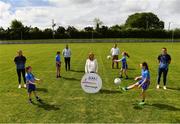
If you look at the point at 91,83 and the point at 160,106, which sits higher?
the point at 91,83

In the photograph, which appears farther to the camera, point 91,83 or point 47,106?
point 47,106

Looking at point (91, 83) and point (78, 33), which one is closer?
point (91, 83)

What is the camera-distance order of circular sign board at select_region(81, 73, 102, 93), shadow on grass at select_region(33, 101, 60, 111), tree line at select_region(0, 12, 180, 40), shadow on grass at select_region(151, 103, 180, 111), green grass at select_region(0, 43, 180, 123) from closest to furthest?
1. green grass at select_region(0, 43, 180, 123)
2. circular sign board at select_region(81, 73, 102, 93)
3. shadow on grass at select_region(151, 103, 180, 111)
4. shadow on grass at select_region(33, 101, 60, 111)
5. tree line at select_region(0, 12, 180, 40)

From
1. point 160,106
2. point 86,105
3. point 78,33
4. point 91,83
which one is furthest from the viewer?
point 78,33

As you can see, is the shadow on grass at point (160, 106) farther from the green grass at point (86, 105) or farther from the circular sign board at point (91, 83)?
the circular sign board at point (91, 83)

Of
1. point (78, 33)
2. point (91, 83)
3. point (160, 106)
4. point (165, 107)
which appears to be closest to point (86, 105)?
point (91, 83)

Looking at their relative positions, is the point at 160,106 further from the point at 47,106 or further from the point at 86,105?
the point at 47,106

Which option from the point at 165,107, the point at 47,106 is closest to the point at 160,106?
the point at 165,107

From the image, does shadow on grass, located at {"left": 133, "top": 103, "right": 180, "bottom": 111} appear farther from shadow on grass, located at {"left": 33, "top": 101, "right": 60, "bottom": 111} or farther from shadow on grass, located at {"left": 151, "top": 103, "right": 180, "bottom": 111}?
shadow on grass, located at {"left": 33, "top": 101, "right": 60, "bottom": 111}

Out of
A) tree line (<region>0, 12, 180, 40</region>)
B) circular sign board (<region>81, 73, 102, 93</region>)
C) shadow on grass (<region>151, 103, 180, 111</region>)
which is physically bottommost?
shadow on grass (<region>151, 103, 180, 111</region>)

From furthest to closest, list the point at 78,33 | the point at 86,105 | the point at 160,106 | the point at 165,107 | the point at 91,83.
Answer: the point at 78,33 → the point at 86,105 → the point at 160,106 → the point at 165,107 → the point at 91,83

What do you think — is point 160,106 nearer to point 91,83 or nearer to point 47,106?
point 91,83

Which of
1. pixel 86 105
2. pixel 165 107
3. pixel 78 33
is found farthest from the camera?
pixel 78 33

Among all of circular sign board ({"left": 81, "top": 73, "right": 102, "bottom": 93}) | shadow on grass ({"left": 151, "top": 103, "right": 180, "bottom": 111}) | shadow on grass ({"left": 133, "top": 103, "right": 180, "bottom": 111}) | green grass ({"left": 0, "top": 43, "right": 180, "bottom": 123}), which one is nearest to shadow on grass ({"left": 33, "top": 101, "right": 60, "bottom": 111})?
green grass ({"left": 0, "top": 43, "right": 180, "bottom": 123})
